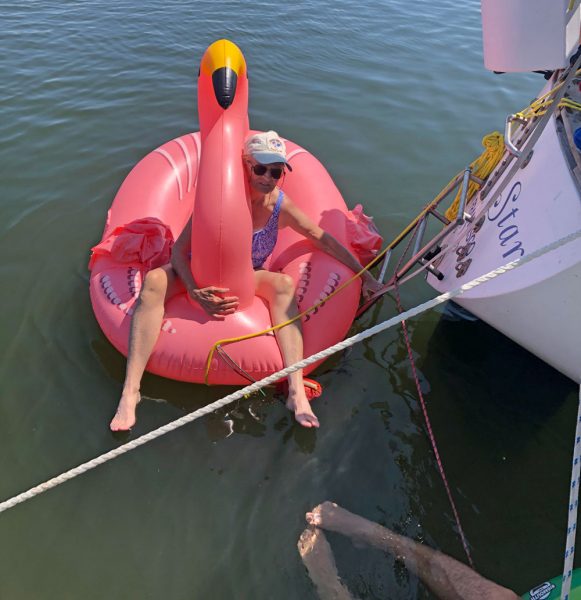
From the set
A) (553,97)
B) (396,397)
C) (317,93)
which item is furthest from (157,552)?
(317,93)

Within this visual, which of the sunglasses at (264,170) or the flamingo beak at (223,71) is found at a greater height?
the flamingo beak at (223,71)

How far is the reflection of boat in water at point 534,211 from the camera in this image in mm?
1979

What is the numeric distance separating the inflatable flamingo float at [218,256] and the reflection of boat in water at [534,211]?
→ 620 mm

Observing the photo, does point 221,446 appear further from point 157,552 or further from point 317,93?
point 317,93

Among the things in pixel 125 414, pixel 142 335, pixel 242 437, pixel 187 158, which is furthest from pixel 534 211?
pixel 187 158

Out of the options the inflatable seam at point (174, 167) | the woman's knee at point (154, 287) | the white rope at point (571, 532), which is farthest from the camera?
the inflatable seam at point (174, 167)

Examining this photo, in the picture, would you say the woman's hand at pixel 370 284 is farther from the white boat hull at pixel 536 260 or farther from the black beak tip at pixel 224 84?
the black beak tip at pixel 224 84

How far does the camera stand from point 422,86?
223 inches

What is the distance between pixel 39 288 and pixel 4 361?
593mm

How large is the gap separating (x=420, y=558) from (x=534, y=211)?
159 cm

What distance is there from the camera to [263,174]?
2424 millimetres

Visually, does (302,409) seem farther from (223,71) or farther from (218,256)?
(223,71)

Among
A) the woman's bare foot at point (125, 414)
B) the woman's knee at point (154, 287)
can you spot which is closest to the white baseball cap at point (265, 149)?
the woman's knee at point (154, 287)

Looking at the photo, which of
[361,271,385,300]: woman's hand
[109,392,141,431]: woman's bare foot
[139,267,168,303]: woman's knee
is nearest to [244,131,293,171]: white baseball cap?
[139,267,168,303]: woman's knee
